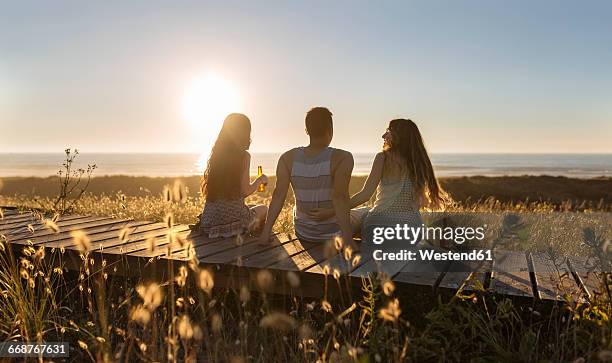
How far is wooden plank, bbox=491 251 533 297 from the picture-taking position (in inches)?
147

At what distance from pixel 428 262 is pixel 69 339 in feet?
10.4

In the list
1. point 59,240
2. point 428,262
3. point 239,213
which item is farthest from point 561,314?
point 59,240

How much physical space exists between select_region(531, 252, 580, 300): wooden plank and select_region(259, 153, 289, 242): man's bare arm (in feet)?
8.19

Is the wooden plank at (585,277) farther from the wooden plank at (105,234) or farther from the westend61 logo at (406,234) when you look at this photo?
the wooden plank at (105,234)

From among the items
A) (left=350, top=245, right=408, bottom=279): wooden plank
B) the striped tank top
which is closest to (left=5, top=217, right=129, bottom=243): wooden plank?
the striped tank top

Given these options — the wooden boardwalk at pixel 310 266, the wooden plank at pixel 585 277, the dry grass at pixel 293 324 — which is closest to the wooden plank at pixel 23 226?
the wooden boardwalk at pixel 310 266

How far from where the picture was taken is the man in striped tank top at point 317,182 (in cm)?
511

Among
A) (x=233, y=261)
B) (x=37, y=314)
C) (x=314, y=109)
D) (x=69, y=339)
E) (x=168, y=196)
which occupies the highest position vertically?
(x=314, y=109)

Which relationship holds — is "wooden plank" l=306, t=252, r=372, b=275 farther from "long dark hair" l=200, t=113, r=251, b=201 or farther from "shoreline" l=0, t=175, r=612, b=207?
"shoreline" l=0, t=175, r=612, b=207

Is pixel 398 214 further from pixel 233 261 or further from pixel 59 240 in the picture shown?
pixel 59 240

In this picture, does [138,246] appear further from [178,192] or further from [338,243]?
[338,243]

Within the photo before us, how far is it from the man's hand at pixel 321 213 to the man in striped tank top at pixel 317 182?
0.03 meters

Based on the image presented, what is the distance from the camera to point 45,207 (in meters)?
9.62

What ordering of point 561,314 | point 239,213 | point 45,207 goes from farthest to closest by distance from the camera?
point 45,207
point 239,213
point 561,314
